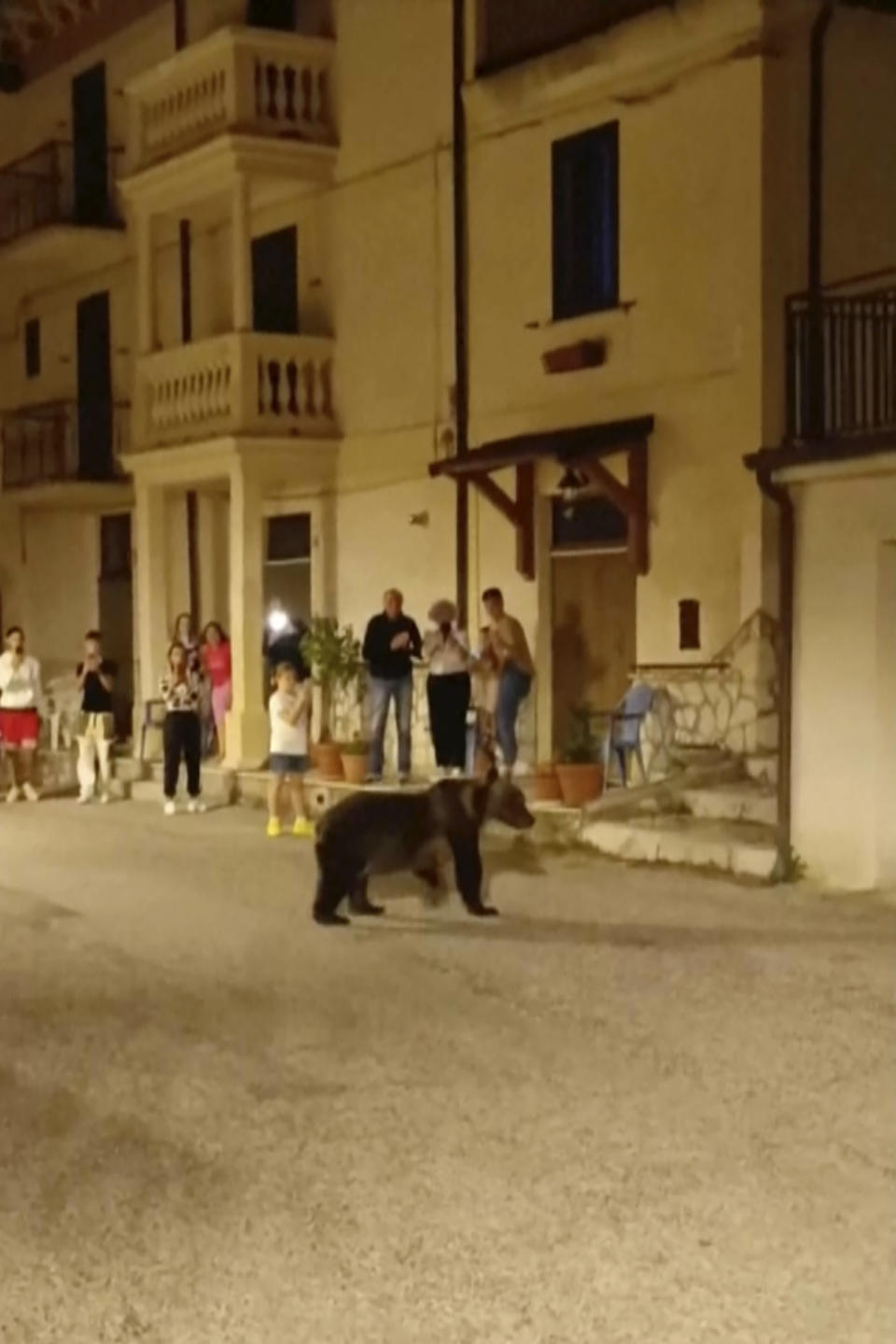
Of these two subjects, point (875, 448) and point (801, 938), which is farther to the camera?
point (875, 448)

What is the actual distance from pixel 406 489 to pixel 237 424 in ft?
6.65

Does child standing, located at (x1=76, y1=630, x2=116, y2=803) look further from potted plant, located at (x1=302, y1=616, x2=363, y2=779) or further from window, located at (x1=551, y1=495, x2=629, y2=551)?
Result: window, located at (x1=551, y1=495, x2=629, y2=551)

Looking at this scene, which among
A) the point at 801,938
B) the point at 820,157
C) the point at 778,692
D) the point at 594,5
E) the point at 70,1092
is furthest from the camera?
the point at 594,5

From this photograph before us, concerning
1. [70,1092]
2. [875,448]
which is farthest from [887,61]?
[70,1092]

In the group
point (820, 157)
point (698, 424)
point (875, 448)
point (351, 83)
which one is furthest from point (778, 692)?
point (351, 83)

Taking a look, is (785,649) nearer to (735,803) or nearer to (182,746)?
(735,803)

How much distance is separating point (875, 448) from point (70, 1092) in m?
6.70

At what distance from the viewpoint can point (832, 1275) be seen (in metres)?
5.62

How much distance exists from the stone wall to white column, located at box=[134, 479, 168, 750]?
25.1 ft

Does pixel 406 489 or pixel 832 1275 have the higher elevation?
pixel 406 489

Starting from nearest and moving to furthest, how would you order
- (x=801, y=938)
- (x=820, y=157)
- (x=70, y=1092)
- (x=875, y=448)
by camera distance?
(x=70, y=1092), (x=801, y=938), (x=875, y=448), (x=820, y=157)

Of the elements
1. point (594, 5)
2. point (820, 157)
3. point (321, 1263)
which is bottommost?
point (321, 1263)

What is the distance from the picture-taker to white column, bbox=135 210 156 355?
21.2 m

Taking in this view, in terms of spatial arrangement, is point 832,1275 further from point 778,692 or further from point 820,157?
point 820,157
